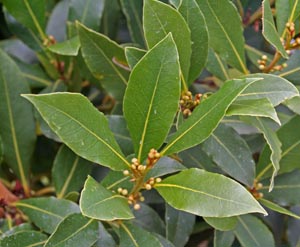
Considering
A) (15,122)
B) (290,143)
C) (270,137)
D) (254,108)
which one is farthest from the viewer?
(15,122)

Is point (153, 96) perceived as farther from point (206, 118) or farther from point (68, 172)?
point (68, 172)

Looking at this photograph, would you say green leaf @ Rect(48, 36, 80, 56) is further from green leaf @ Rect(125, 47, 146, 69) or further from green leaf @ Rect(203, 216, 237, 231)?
green leaf @ Rect(203, 216, 237, 231)

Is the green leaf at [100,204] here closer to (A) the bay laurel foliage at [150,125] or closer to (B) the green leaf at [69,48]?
(A) the bay laurel foliage at [150,125]

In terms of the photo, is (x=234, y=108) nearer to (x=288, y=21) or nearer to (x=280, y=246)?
(x=288, y=21)

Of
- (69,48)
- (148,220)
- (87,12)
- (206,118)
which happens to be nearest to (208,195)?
(206,118)

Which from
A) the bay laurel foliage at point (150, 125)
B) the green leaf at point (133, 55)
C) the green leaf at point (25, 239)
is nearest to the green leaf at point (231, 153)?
the bay laurel foliage at point (150, 125)

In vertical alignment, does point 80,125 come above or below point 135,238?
above
